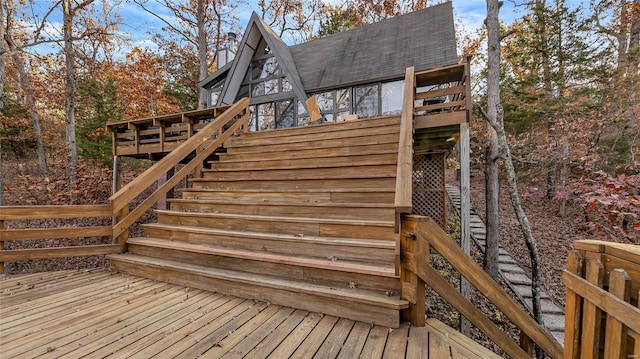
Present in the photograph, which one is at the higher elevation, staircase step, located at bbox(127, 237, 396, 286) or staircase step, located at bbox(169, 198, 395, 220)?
staircase step, located at bbox(169, 198, 395, 220)

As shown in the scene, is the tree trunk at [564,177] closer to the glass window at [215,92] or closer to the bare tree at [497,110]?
the bare tree at [497,110]

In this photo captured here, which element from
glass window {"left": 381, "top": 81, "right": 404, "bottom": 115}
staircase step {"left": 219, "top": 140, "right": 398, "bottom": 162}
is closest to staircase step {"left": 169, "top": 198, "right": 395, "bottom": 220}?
staircase step {"left": 219, "top": 140, "right": 398, "bottom": 162}

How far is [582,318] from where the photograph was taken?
132 cm

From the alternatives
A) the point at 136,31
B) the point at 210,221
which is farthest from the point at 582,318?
the point at 136,31

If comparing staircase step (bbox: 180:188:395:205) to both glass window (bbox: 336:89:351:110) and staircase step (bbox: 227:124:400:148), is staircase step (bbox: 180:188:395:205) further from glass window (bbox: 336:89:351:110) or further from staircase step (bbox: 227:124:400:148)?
glass window (bbox: 336:89:351:110)

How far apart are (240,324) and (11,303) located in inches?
78.6

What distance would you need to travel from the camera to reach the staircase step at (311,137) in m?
4.55

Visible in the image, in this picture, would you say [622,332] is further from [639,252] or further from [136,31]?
[136,31]

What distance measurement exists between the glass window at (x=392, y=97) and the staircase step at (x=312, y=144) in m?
4.45

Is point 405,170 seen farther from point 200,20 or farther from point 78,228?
point 200,20

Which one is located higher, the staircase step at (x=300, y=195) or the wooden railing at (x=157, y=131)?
the wooden railing at (x=157, y=131)

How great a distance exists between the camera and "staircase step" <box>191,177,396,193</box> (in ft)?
11.2

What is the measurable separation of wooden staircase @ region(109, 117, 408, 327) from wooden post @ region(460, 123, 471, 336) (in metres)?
1.23

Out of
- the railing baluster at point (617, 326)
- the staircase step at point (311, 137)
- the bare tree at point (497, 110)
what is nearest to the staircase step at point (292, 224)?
the railing baluster at point (617, 326)
